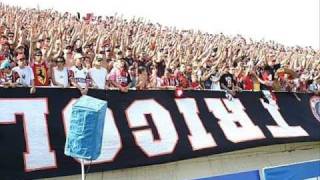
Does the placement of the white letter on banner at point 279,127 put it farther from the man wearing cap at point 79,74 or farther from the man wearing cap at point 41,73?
the man wearing cap at point 41,73

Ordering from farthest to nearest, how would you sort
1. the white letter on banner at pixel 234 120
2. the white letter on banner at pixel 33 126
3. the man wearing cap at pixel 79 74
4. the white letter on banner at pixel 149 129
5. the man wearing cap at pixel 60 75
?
the white letter on banner at pixel 234 120 < the white letter on banner at pixel 149 129 < the man wearing cap at pixel 79 74 < the man wearing cap at pixel 60 75 < the white letter on banner at pixel 33 126

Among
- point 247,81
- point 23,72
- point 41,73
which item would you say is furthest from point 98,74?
point 247,81

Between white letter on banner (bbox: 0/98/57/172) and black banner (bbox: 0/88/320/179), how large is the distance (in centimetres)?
1

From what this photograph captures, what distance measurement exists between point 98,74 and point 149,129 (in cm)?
119

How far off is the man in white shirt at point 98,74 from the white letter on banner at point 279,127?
153 inches

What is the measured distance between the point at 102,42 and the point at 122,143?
18.1ft

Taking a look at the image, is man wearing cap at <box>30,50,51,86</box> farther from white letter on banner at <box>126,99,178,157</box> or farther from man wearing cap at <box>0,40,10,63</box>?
white letter on banner at <box>126,99,178,157</box>

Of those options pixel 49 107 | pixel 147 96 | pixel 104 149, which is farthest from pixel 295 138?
pixel 49 107

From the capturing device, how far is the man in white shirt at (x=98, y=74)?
8.91 metres

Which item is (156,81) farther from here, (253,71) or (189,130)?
(253,71)

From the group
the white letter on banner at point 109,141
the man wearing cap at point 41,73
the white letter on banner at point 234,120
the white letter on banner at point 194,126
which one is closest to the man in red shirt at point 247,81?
the white letter on banner at point 234,120

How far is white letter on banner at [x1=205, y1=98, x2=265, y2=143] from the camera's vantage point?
1030 centimetres

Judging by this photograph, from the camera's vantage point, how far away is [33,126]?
7.33 m

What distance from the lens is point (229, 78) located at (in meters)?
11.3
